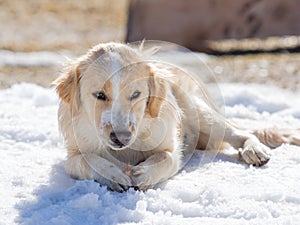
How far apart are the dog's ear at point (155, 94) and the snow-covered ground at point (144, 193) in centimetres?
46

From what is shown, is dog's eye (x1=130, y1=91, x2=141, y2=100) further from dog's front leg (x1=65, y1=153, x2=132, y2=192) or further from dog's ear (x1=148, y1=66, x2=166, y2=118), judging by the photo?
dog's front leg (x1=65, y1=153, x2=132, y2=192)

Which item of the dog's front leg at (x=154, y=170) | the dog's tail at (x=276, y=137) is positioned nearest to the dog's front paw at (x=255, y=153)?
the dog's tail at (x=276, y=137)

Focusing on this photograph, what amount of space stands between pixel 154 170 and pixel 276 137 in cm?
133

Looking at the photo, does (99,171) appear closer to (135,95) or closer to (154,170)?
(154,170)

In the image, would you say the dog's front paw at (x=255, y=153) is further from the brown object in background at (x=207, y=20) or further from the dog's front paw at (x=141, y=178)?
the brown object in background at (x=207, y=20)

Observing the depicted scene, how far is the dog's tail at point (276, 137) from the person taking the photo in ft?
17.1

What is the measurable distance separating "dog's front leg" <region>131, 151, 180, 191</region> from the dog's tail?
0.98 meters

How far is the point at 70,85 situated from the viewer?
14.6 ft

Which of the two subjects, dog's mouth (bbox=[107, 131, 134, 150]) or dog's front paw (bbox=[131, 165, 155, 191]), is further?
dog's front paw (bbox=[131, 165, 155, 191])

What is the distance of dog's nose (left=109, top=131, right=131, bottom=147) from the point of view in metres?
3.91

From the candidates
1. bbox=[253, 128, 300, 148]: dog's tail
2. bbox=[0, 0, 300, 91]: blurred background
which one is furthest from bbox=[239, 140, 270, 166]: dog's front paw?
Answer: bbox=[0, 0, 300, 91]: blurred background

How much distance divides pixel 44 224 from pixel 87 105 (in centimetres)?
89

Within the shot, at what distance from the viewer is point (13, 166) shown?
4.62 meters

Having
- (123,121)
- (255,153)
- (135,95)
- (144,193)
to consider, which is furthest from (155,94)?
(255,153)
